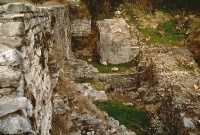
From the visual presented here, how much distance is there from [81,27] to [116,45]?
2145 mm

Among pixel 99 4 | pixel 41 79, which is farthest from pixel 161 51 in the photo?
pixel 41 79

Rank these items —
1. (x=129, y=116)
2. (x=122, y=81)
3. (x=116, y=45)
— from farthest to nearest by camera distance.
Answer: (x=116, y=45), (x=122, y=81), (x=129, y=116)

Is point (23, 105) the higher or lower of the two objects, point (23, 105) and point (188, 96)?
the higher

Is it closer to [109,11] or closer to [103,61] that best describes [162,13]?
[109,11]

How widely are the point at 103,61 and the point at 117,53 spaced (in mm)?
633

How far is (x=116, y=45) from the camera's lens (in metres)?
11.3

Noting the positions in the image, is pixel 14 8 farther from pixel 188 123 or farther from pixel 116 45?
pixel 116 45

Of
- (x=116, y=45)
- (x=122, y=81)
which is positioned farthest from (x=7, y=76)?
(x=116, y=45)

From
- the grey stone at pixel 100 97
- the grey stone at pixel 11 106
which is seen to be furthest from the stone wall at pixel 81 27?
the grey stone at pixel 11 106

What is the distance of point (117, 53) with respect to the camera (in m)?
11.2

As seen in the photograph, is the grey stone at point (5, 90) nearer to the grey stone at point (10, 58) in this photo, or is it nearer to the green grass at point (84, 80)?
the grey stone at point (10, 58)

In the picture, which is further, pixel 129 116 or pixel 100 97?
pixel 100 97

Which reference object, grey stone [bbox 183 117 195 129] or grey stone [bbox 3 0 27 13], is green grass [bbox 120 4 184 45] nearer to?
grey stone [bbox 183 117 195 129]

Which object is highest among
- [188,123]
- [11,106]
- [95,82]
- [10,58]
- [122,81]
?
[10,58]
